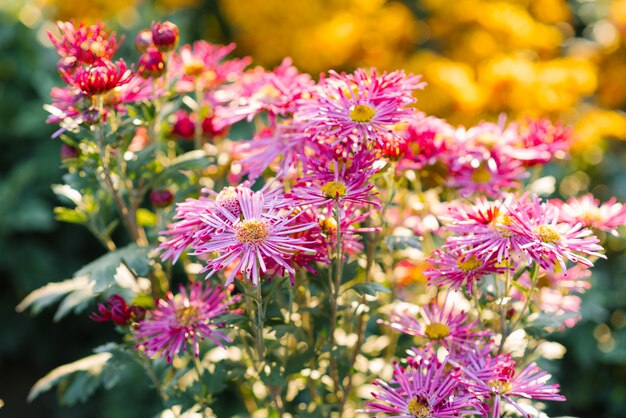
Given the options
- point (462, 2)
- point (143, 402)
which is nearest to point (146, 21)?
point (462, 2)

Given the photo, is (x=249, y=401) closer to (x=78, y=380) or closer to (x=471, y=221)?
(x=78, y=380)

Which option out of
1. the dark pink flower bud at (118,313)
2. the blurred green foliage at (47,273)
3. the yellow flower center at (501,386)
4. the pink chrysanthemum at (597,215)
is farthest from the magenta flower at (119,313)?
the blurred green foliage at (47,273)

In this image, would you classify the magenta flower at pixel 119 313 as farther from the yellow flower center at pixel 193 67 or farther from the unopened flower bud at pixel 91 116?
the yellow flower center at pixel 193 67

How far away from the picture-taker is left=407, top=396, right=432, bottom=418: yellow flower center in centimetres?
92

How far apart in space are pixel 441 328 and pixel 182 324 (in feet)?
1.31

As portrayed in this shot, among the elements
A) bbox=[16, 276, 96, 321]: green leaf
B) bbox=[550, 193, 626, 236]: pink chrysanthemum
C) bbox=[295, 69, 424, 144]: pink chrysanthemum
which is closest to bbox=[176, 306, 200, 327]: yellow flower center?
bbox=[16, 276, 96, 321]: green leaf

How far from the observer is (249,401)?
1584 millimetres

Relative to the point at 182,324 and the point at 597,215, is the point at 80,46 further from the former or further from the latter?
the point at 597,215

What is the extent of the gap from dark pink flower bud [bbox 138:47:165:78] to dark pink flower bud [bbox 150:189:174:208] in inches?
8.0

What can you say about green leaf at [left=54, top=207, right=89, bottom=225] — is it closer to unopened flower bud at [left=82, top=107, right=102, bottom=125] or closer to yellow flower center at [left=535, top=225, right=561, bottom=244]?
unopened flower bud at [left=82, top=107, right=102, bottom=125]

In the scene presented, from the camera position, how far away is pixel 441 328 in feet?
3.57

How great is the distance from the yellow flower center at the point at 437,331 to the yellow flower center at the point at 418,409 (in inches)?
6.4

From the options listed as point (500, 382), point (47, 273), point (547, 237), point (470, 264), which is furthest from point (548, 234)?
point (47, 273)

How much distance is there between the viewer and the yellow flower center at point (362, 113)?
1.00 m
